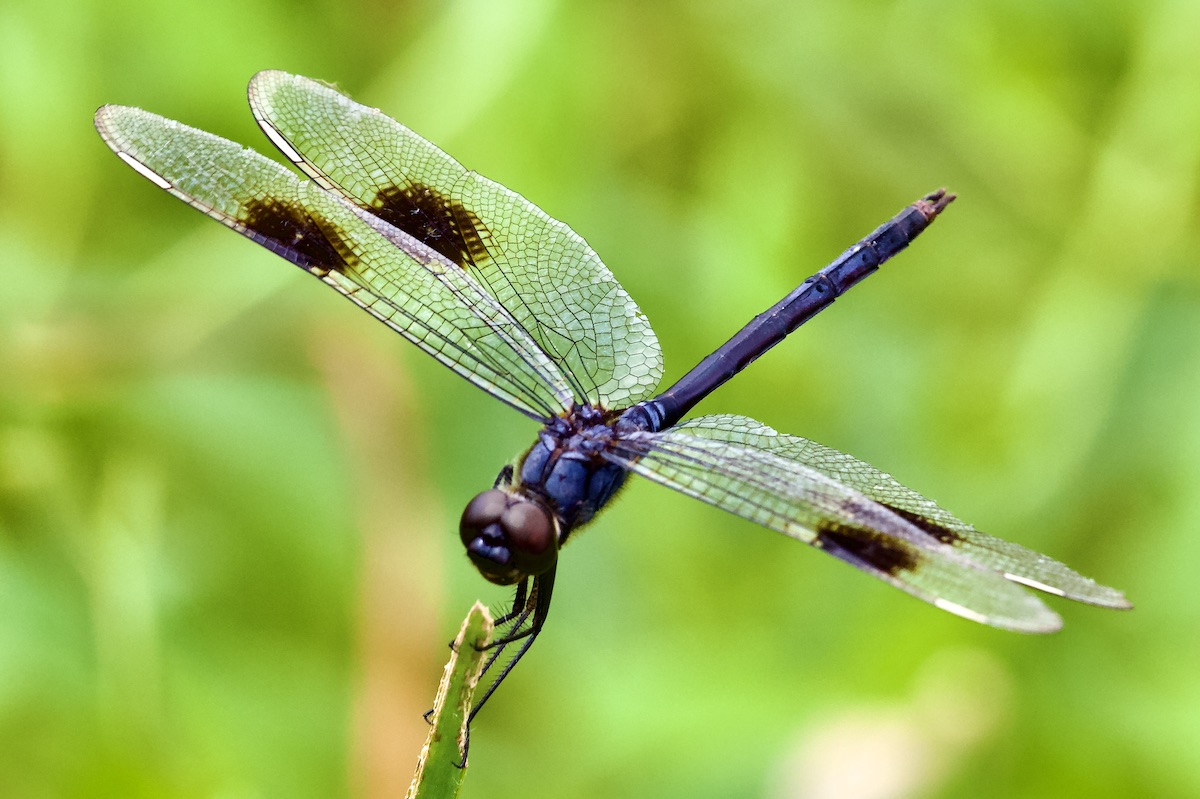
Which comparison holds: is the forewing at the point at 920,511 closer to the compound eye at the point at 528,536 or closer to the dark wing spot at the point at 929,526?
the dark wing spot at the point at 929,526

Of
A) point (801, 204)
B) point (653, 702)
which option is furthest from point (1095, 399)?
point (653, 702)

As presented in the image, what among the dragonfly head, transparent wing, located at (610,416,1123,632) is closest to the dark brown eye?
the dragonfly head

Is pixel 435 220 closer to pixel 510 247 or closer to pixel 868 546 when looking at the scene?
pixel 510 247

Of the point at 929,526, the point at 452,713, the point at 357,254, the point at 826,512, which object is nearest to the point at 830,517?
the point at 826,512

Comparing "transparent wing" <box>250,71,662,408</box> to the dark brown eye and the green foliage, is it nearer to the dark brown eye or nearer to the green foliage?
the dark brown eye

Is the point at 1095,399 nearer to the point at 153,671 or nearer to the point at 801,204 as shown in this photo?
the point at 801,204

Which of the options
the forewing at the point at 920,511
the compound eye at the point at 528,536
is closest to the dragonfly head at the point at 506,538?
the compound eye at the point at 528,536
